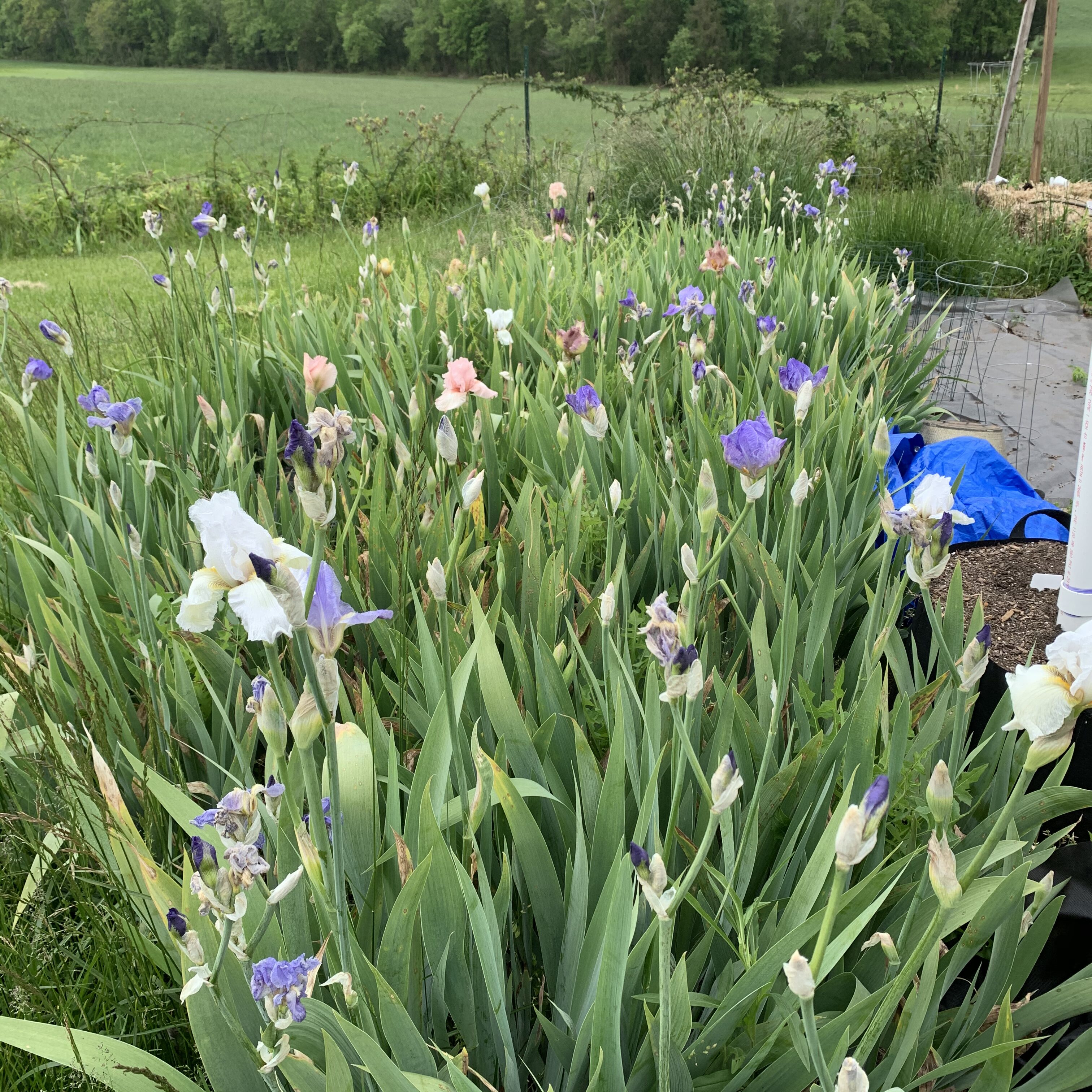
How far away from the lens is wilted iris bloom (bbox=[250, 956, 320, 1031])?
0.53 metres

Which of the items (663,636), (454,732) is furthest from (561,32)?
(663,636)

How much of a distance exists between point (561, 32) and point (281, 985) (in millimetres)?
A: 32429

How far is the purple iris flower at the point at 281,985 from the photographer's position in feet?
1.75

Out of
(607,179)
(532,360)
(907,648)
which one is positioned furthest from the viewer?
(607,179)

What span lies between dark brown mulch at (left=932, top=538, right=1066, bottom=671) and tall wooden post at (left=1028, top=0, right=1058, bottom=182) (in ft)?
22.2

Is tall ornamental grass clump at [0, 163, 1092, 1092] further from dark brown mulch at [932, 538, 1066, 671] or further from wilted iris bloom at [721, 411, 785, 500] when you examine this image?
dark brown mulch at [932, 538, 1066, 671]

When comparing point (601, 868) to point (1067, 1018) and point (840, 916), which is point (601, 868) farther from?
point (1067, 1018)

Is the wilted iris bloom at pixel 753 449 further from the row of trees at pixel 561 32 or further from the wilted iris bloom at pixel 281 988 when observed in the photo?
the row of trees at pixel 561 32

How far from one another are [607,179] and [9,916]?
6041mm

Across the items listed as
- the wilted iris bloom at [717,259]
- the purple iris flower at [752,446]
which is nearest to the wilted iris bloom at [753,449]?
the purple iris flower at [752,446]

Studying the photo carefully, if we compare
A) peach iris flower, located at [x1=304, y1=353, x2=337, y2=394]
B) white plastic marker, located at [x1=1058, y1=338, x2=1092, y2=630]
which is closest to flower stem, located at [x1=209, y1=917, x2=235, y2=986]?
peach iris flower, located at [x1=304, y1=353, x2=337, y2=394]

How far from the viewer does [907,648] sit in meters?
1.65

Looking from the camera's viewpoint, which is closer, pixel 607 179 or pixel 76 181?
pixel 607 179

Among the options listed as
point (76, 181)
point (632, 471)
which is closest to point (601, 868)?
point (632, 471)
